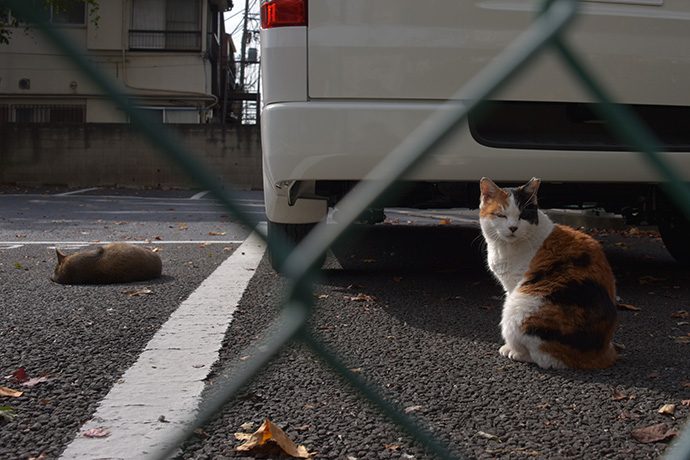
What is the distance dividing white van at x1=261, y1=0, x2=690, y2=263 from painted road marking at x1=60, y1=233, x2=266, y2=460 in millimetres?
771

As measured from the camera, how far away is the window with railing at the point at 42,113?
61.1 ft

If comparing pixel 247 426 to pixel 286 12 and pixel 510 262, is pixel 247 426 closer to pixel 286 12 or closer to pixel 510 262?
pixel 510 262

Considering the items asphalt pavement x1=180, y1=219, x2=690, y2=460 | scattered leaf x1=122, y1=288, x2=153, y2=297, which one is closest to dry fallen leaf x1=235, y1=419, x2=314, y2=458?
asphalt pavement x1=180, y1=219, x2=690, y2=460

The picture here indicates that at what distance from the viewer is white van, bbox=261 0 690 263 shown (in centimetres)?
269

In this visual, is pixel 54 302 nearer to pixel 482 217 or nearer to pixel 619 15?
pixel 482 217

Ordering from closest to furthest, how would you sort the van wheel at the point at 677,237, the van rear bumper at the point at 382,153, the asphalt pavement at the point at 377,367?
the asphalt pavement at the point at 377,367 → the van rear bumper at the point at 382,153 → the van wheel at the point at 677,237

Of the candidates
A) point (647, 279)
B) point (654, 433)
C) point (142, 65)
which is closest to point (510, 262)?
point (654, 433)

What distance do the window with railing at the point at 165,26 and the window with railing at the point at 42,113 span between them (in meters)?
2.72

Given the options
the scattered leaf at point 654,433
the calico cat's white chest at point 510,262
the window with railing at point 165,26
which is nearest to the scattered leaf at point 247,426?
the scattered leaf at point 654,433

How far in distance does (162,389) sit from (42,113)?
63.9 feet

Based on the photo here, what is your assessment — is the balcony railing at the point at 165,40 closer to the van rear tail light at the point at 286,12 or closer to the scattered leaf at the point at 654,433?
the van rear tail light at the point at 286,12

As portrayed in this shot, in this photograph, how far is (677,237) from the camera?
435cm

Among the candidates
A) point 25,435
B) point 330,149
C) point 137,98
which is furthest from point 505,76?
point 330,149

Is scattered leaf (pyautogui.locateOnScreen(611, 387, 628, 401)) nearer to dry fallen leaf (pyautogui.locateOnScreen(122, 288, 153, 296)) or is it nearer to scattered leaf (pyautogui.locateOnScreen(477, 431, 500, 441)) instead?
scattered leaf (pyautogui.locateOnScreen(477, 431, 500, 441))
